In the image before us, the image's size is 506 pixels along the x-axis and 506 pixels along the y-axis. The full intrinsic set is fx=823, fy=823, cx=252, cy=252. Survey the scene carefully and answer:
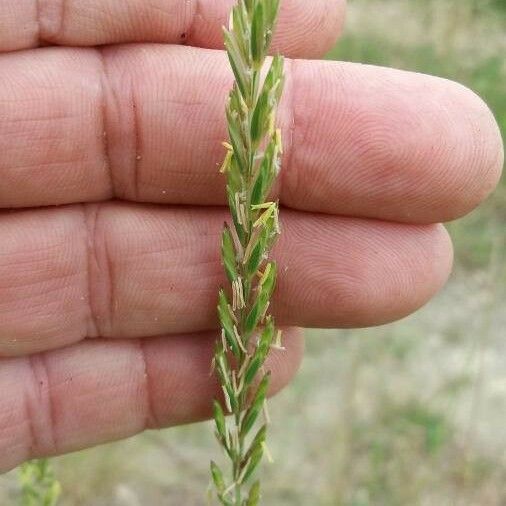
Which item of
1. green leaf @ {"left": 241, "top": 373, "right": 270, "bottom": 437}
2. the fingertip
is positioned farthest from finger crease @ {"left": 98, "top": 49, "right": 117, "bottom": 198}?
green leaf @ {"left": 241, "top": 373, "right": 270, "bottom": 437}

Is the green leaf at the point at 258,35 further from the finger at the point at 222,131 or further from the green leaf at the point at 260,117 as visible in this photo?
the finger at the point at 222,131

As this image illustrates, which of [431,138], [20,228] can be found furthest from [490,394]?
[20,228]

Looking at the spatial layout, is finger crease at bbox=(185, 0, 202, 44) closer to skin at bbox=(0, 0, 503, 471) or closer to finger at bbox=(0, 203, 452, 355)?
skin at bbox=(0, 0, 503, 471)

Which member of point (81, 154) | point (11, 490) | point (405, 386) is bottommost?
point (11, 490)

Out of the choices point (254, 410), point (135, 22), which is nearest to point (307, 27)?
point (135, 22)

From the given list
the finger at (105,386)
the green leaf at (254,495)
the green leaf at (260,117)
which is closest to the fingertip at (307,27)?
the green leaf at (260,117)

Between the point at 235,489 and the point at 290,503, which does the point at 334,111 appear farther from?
the point at 290,503

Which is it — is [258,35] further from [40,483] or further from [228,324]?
[40,483]
